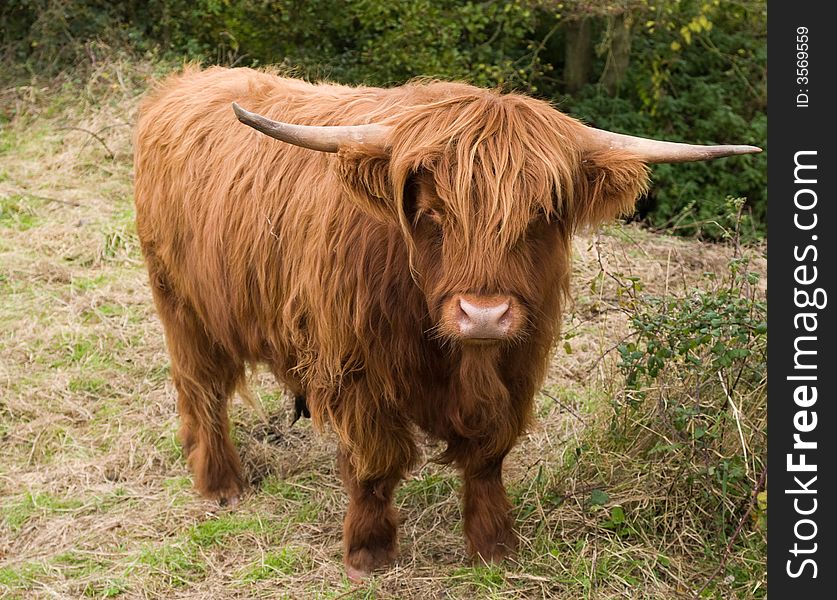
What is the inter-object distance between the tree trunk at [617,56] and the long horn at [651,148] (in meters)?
5.47

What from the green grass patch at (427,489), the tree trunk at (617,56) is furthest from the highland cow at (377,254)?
the tree trunk at (617,56)

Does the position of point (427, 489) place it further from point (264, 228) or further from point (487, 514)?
point (264, 228)

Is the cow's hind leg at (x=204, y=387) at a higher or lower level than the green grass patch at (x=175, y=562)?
higher

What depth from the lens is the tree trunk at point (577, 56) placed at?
340 inches

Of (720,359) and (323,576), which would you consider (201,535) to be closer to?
(323,576)

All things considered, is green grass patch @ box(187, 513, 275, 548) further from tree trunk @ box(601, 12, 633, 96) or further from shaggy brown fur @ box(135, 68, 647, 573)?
tree trunk @ box(601, 12, 633, 96)

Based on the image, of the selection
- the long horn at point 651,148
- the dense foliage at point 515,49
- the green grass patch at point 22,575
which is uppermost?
the long horn at point 651,148

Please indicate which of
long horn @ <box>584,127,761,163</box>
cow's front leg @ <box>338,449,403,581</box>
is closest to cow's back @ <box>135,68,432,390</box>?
cow's front leg @ <box>338,449,403,581</box>

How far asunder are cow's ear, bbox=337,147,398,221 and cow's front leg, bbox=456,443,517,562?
987 mm

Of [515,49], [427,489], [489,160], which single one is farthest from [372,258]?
[515,49]

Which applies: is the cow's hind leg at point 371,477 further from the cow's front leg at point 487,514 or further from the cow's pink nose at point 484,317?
the cow's pink nose at point 484,317

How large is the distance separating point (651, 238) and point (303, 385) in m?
3.57

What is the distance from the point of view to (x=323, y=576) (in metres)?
3.32

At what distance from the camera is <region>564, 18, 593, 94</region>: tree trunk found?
865 cm
